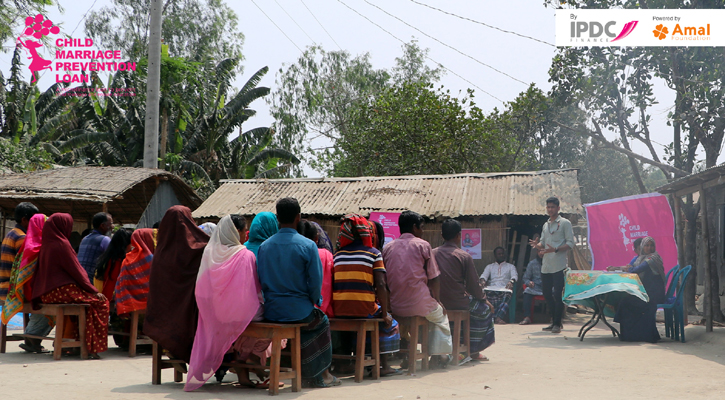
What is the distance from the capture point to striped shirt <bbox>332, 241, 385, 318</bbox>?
534cm

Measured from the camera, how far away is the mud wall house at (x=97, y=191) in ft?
36.9

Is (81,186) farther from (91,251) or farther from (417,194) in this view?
(417,194)

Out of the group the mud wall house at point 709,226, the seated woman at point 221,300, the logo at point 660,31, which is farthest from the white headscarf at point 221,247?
the logo at point 660,31

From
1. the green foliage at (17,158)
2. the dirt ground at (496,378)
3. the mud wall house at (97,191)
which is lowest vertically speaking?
the dirt ground at (496,378)

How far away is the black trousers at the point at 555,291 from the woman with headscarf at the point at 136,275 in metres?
5.63

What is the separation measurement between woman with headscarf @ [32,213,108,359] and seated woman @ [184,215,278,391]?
2.55 metres

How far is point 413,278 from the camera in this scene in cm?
587

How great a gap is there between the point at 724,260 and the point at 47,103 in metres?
25.4

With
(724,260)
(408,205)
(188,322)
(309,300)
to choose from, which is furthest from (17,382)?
(724,260)

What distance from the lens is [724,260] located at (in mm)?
10719

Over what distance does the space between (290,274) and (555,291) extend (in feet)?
18.2

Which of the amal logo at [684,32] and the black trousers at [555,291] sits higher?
the amal logo at [684,32]

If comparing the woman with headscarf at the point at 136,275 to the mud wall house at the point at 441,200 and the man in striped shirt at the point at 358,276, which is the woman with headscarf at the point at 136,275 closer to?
the man in striped shirt at the point at 358,276

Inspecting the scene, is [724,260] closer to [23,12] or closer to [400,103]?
[400,103]
